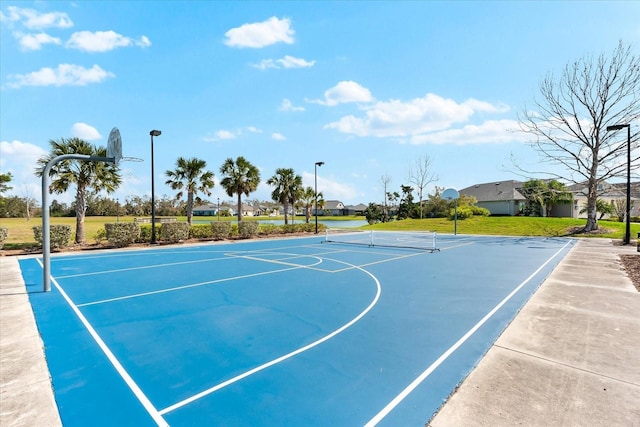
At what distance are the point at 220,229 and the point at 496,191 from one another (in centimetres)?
4280

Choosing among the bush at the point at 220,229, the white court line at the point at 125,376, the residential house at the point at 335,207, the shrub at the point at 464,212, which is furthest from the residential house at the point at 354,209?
the white court line at the point at 125,376

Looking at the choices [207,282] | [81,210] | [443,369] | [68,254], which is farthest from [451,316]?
[81,210]

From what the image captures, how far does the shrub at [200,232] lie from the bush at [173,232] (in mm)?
859

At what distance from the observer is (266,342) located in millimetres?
5125

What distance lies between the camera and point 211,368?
4273 mm

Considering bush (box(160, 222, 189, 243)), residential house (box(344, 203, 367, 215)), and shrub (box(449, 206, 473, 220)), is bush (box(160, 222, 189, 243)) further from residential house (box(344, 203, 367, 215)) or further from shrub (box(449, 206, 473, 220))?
residential house (box(344, 203, 367, 215))

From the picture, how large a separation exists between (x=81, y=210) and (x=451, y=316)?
20.1 metres

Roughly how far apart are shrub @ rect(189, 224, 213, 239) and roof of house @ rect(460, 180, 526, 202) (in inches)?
1603

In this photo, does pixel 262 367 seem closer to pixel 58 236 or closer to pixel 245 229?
pixel 58 236

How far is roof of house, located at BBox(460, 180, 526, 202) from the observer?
45.2m

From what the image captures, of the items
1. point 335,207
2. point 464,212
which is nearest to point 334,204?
point 335,207

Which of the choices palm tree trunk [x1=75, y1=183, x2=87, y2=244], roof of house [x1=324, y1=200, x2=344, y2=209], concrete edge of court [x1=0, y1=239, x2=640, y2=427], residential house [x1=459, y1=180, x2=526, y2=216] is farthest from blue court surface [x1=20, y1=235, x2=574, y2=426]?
roof of house [x1=324, y1=200, x2=344, y2=209]

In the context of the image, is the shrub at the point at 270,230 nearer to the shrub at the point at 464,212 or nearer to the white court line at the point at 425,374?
the white court line at the point at 425,374

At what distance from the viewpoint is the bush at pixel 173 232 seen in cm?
2042
